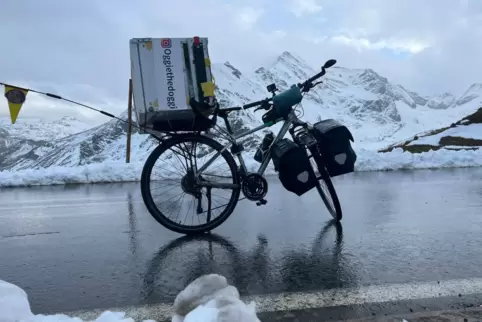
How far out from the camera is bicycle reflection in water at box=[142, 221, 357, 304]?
9.98ft

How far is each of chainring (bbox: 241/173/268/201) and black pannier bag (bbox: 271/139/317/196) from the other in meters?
0.26

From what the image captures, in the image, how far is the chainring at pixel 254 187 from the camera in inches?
185

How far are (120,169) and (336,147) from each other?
7051 millimetres

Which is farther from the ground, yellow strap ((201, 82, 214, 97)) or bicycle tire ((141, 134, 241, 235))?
yellow strap ((201, 82, 214, 97))

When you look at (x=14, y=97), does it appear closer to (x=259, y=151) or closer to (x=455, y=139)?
(x=259, y=151)

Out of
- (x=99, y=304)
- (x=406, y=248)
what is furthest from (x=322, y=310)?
(x=406, y=248)

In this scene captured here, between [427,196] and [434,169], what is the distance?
5457mm

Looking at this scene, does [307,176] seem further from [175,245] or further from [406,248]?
[175,245]

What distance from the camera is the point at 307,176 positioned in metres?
4.56

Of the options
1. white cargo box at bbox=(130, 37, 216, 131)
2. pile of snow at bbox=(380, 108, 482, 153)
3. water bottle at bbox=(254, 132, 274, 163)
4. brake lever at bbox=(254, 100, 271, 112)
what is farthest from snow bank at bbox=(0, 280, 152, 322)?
pile of snow at bbox=(380, 108, 482, 153)

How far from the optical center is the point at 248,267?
3500mm

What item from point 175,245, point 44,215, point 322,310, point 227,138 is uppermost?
point 227,138

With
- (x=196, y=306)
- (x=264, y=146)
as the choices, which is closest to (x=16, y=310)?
(x=196, y=306)

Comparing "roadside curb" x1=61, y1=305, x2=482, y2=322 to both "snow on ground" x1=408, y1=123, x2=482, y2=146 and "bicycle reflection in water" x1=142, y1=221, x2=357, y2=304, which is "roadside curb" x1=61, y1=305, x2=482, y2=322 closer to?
"bicycle reflection in water" x1=142, y1=221, x2=357, y2=304
